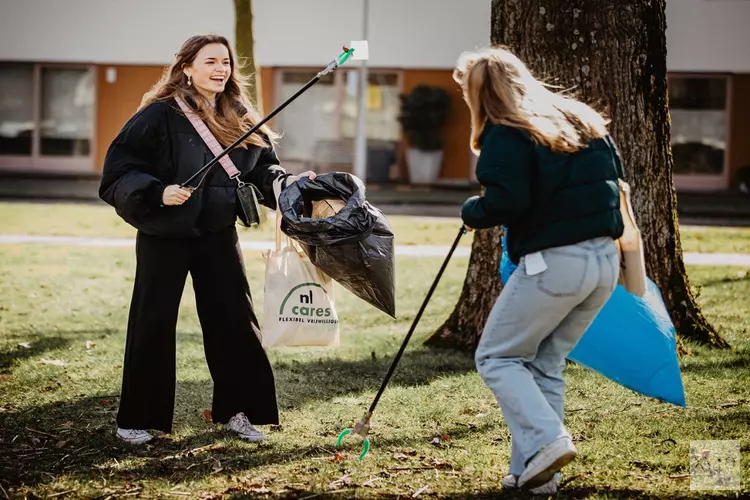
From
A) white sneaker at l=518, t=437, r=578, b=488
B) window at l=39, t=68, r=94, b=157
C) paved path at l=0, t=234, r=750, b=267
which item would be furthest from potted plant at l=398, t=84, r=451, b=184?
white sneaker at l=518, t=437, r=578, b=488

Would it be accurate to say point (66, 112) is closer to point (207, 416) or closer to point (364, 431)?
point (207, 416)

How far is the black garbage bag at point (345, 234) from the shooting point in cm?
489

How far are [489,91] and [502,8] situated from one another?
3196 mm

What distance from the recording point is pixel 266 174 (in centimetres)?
510

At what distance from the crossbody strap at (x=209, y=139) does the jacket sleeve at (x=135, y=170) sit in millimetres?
131

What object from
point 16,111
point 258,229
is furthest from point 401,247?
point 16,111

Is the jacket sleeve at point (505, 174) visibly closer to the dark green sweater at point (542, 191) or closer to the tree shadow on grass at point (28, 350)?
the dark green sweater at point (542, 191)

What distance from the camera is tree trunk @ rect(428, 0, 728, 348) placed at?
6.68 m

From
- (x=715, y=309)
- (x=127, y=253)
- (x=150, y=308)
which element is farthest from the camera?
(x=127, y=253)

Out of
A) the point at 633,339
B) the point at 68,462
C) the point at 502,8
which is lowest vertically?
the point at 68,462

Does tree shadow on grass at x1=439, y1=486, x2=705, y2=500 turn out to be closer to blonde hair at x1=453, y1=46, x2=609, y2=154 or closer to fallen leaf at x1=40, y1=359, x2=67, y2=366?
blonde hair at x1=453, y1=46, x2=609, y2=154

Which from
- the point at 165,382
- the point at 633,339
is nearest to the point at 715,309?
the point at 633,339

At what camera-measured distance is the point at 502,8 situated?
692 cm

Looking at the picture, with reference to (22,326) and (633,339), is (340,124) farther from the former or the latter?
(633,339)
